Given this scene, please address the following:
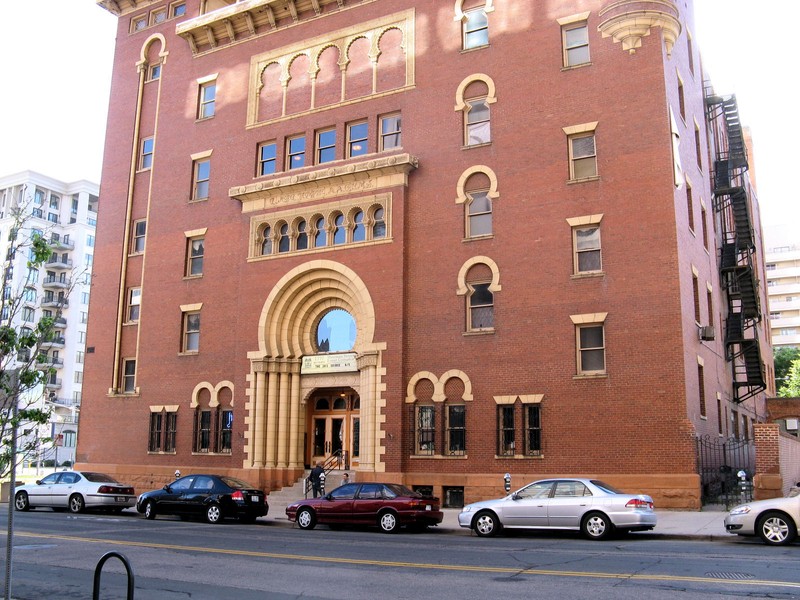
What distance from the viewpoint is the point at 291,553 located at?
1591 centimetres

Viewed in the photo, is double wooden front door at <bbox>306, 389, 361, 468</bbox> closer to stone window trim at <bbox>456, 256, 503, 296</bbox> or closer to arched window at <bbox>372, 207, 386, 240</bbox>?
arched window at <bbox>372, 207, 386, 240</bbox>

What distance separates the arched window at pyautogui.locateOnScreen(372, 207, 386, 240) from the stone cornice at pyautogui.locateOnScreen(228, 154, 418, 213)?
997 millimetres

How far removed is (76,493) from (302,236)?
13.6 meters

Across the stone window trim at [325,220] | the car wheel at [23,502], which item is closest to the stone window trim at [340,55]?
the stone window trim at [325,220]

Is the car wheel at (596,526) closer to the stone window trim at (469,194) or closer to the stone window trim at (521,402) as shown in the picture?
the stone window trim at (521,402)

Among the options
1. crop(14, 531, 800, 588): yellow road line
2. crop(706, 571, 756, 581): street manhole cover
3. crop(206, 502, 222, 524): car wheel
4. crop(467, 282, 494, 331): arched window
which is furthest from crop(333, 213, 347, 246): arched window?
crop(706, 571, 756, 581): street manhole cover

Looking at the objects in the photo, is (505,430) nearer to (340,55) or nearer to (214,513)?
(214,513)

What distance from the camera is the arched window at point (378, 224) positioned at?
102 feet

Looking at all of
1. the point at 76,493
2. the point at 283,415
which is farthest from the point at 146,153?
the point at 76,493

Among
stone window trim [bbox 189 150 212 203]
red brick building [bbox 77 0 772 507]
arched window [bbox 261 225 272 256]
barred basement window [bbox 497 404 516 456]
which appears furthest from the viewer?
stone window trim [bbox 189 150 212 203]

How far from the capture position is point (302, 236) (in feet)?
109

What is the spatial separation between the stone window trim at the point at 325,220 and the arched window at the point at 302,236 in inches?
4.3

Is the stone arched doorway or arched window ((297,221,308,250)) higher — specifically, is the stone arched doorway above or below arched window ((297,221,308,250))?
below

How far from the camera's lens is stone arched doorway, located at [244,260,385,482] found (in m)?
31.8
